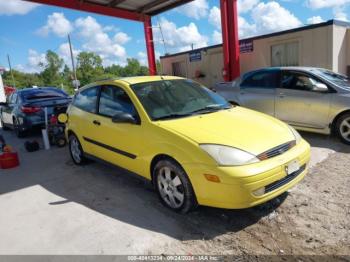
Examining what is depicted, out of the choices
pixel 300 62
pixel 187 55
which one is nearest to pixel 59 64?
pixel 187 55

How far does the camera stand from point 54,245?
129 inches

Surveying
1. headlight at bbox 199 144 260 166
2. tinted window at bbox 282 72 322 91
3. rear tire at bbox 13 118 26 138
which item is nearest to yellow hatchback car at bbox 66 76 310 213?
headlight at bbox 199 144 260 166

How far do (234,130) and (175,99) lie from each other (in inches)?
44.7

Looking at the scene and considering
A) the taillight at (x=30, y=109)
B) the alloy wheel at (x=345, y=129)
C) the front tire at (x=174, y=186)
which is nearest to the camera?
the front tire at (x=174, y=186)

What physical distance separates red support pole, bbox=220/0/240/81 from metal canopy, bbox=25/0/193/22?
2.23m

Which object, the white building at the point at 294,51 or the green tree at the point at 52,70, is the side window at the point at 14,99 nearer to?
the white building at the point at 294,51

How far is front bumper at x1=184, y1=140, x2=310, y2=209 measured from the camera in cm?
307

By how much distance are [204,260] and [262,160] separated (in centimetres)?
113

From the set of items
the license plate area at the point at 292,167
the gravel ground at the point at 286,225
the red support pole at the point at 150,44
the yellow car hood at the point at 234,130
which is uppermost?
the red support pole at the point at 150,44

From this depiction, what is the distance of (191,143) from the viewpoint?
132 inches

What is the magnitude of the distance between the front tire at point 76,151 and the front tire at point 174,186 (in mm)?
2473

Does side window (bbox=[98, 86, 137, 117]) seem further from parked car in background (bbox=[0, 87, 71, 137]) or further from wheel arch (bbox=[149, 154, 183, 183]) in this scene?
parked car in background (bbox=[0, 87, 71, 137])

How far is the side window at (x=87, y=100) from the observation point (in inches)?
205

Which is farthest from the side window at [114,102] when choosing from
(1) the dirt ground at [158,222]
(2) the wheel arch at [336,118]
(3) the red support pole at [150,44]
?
(3) the red support pole at [150,44]
